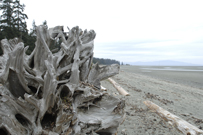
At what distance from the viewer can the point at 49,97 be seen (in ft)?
7.34

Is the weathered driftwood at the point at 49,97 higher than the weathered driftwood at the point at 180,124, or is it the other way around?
the weathered driftwood at the point at 49,97

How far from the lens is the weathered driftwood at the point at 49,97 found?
86.3 inches

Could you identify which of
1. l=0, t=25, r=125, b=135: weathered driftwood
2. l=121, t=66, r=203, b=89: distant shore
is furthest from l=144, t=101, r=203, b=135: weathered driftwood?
l=121, t=66, r=203, b=89: distant shore

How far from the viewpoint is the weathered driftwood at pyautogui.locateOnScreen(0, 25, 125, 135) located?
2191mm

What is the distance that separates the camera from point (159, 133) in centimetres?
415

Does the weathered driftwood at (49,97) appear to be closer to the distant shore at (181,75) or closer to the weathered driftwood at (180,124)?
the weathered driftwood at (180,124)

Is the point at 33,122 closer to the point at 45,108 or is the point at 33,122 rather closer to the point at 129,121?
the point at 45,108

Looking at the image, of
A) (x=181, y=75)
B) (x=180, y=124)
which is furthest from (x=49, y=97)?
(x=181, y=75)

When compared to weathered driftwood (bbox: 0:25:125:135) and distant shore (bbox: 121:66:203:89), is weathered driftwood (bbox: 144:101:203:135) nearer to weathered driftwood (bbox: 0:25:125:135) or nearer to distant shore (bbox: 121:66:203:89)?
weathered driftwood (bbox: 0:25:125:135)

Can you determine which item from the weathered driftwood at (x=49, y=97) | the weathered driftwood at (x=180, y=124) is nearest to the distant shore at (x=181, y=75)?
the weathered driftwood at (x=180, y=124)

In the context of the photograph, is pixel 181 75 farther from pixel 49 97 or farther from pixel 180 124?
pixel 49 97

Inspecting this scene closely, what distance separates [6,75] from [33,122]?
91 centimetres

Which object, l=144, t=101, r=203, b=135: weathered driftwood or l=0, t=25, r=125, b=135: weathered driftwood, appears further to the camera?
l=144, t=101, r=203, b=135: weathered driftwood

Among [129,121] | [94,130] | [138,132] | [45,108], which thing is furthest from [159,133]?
[45,108]
